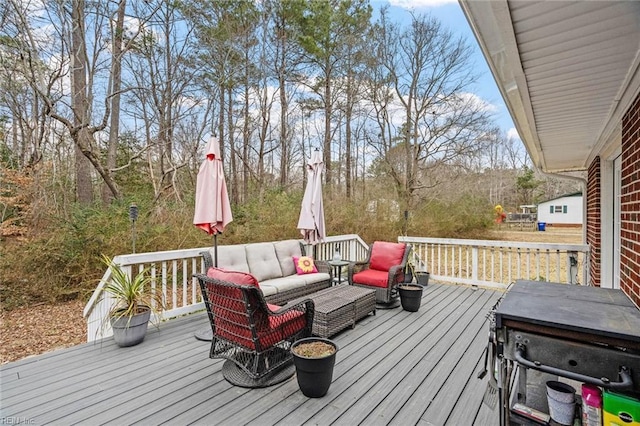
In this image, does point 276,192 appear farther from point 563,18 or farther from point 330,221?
point 563,18

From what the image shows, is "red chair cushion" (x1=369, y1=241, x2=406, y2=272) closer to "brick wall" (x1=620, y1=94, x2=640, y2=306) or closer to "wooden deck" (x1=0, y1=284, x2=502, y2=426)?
"wooden deck" (x1=0, y1=284, x2=502, y2=426)

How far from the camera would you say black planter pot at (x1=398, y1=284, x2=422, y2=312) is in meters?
4.56

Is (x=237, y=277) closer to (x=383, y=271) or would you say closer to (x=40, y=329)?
(x=383, y=271)

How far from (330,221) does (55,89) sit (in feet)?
22.4

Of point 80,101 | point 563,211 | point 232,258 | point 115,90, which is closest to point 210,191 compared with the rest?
point 232,258

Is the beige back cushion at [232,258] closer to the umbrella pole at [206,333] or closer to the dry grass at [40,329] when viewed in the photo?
the umbrella pole at [206,333]

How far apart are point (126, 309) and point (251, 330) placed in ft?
5.74

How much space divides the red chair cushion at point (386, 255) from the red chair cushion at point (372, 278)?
0.15 metres

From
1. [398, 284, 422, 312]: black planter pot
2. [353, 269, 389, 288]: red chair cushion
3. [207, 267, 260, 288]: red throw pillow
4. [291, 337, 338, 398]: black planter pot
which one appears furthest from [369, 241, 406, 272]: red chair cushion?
[207, 267, 260, 288]: red throw pillow

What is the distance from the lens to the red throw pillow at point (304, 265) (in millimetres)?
5008

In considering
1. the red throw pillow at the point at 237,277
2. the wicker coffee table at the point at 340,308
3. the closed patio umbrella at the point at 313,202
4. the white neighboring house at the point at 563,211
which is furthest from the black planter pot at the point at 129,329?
the white neighboring house at the point at 563,211

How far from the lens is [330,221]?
877cm

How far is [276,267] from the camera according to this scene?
190 inches

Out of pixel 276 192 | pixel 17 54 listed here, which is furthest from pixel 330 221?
pixel 17 54
